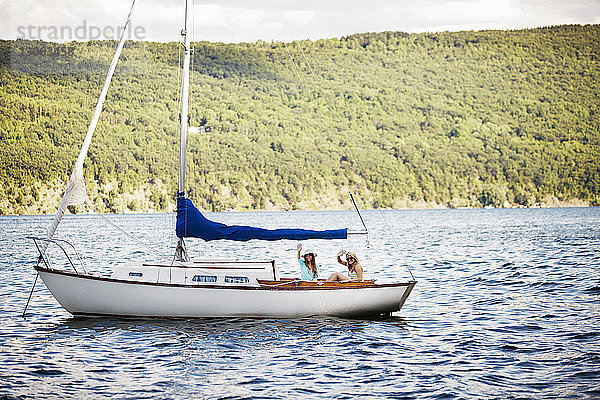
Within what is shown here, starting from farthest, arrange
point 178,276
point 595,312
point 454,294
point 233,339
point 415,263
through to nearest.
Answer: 1. point 415,263
2. point 454,294
3. point 595,312
4. point 178,276
5. point 233,339

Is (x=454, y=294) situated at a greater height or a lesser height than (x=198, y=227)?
lesser

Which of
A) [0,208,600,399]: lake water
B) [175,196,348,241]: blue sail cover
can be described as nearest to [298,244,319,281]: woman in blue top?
[175,196,348,241]: blue sail cover

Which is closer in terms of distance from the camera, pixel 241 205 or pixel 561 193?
pixel 241 205

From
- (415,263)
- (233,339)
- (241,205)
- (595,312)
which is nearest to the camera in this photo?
(233,339)

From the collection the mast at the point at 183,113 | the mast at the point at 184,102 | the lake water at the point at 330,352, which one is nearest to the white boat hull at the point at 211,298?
the lake water at the point at 330,352

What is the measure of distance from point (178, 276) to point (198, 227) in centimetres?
172

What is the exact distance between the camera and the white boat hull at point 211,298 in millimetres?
18391

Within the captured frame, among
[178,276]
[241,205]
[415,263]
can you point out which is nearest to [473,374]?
[178,276]

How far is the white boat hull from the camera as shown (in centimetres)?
1839

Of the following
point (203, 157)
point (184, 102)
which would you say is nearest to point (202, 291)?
point (184, 102)

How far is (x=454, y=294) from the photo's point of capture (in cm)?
2564

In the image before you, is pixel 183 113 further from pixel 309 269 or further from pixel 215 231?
pixel 309 269

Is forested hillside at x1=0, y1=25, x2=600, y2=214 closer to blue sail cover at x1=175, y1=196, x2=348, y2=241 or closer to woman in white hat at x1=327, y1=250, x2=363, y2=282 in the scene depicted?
blue sail cover at x1=175, y1=196, x2=348, y2=241

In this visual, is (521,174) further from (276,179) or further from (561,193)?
(276,179)
